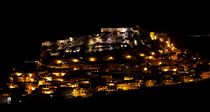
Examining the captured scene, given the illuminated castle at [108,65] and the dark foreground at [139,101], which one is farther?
the illuminated castle at [108,65]

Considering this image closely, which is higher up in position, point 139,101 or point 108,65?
point 108,65

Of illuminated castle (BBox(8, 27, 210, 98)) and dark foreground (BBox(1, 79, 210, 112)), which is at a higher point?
illuminated castle (BBox(8, 27, 210, 98))

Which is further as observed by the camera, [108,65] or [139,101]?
[108,65]

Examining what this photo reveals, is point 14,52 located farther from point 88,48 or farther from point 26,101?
point 26,101

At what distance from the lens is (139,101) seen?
6.45ft

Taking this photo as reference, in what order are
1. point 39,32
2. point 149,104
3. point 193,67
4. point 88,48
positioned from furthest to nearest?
point 39,32 < point 88,48 < point 193,67 < point 149,104

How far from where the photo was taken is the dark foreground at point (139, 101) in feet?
6.10

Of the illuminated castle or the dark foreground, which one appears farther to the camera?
the illuminated castle

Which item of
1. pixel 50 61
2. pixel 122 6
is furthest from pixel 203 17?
pixel 50 61

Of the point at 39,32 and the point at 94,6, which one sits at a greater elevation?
the point at 94,6

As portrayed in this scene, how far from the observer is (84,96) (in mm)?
1867

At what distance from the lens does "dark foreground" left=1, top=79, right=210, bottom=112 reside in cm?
186

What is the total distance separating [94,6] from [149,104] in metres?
2.02

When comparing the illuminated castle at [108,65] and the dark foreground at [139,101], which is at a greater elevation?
the illuminated castle at [108,65]
